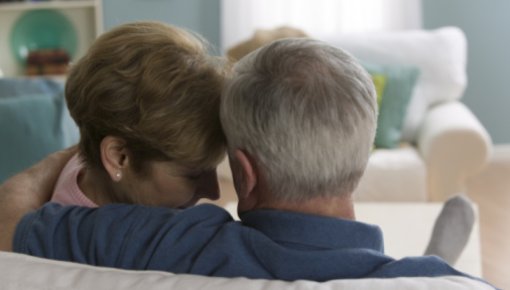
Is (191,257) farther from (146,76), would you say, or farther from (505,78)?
(505,78)

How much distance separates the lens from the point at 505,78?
5.65 meters

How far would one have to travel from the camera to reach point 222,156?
4.38ft

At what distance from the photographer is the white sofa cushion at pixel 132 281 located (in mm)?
945

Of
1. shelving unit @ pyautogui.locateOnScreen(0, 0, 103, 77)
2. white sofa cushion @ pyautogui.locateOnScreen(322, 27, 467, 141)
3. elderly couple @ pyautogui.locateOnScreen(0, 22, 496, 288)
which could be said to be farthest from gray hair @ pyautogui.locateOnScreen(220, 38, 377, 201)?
shelving unit @ pyautogui.locateOnScreen(0, 0, 103, 77)

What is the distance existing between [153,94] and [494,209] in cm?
365

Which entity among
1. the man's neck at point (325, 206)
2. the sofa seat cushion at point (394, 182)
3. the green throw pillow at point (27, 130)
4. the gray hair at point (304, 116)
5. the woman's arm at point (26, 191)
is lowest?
the sofa seat cushion at point (394, 182)

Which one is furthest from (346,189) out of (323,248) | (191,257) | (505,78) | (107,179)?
(505,78)

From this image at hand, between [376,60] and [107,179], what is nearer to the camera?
[107,179]

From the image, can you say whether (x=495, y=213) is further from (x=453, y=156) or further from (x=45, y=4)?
(x=45, y=4)

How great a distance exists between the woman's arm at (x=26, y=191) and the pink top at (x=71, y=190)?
0.10ft

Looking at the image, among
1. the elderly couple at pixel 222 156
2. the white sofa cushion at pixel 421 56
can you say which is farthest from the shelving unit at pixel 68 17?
the elderly couple at pixel 222 156

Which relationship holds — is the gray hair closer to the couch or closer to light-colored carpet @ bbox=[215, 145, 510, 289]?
the couch

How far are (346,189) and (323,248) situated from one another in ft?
0.26

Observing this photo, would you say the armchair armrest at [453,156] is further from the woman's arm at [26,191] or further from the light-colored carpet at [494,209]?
the woman's arm at [26,191]
